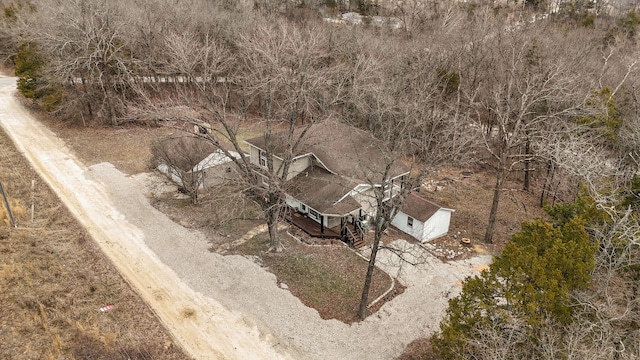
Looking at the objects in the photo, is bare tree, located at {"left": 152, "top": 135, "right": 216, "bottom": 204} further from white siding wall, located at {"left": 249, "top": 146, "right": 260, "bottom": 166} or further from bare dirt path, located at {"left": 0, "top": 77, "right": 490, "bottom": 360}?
white siding wall, located at {"left": 249, "top": 146, "right": 260, "bottom": 166}

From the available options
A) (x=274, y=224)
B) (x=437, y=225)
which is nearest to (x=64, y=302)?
(x=274, y=224)

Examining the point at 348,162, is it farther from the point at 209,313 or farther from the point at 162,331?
the point at 162,331

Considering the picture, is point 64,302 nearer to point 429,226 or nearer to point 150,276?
point 150,276

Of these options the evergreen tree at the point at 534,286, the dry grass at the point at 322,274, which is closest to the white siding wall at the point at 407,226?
the dry grass at the point at 322,274

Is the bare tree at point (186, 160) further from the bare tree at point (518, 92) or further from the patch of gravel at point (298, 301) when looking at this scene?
the bare tree at point (518, 92)

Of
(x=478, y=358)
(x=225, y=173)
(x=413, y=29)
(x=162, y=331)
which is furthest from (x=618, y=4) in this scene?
(x=162, y=331)

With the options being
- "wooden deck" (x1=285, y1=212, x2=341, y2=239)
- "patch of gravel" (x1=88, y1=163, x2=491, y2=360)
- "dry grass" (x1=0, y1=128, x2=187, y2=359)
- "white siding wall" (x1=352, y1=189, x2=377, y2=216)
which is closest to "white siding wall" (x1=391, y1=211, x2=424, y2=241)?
"patch of gravel" (x1=88, y1=163, x2=491, y2=360)
